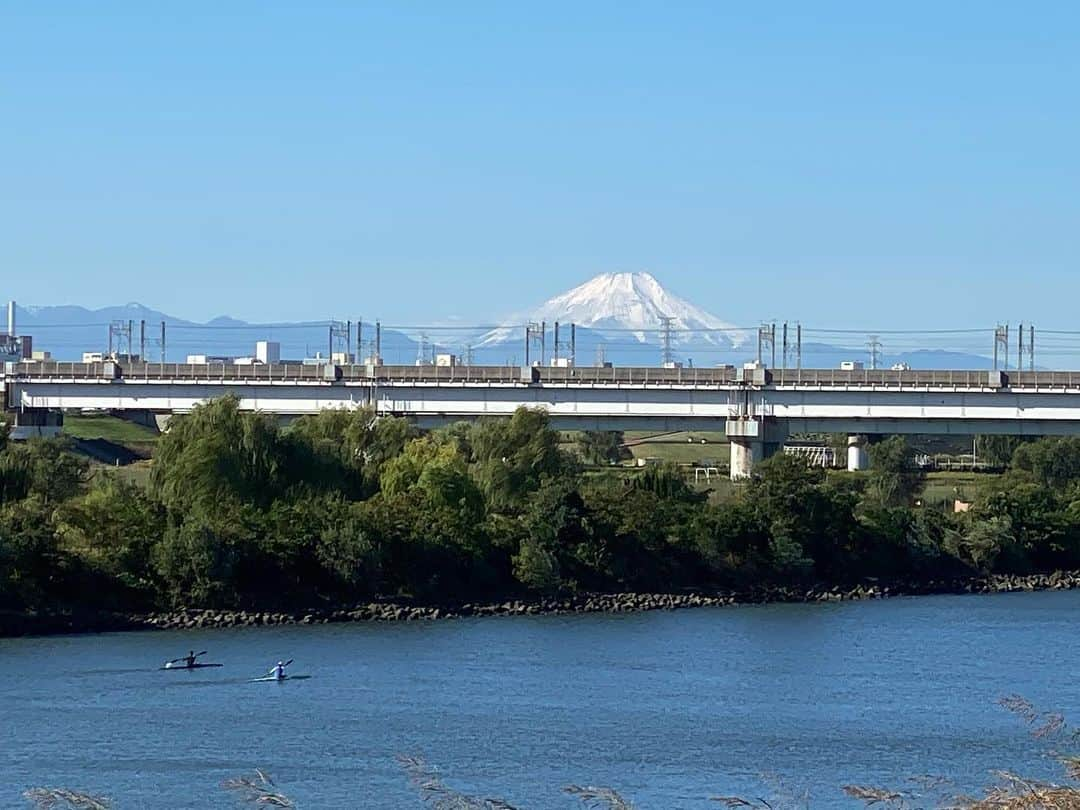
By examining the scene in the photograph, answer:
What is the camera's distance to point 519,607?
30.0m

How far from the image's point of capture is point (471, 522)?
105 ft

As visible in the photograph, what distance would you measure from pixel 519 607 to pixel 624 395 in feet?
63.7

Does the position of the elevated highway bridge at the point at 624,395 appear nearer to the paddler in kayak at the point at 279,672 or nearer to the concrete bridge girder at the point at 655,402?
the concrete bridge girder at the point at 655,402

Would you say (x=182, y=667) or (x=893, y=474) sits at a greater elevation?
(x=893, y=474)

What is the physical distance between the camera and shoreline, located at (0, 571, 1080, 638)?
27.2 m

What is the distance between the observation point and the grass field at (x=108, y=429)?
2286 inches

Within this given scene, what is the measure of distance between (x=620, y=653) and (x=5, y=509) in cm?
997

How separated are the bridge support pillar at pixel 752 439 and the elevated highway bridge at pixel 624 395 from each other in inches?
1.0

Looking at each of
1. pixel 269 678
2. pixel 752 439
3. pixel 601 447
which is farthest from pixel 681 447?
pixel 269 678

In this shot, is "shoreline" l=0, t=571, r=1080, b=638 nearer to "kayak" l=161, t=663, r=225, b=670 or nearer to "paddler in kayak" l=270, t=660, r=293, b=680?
"kayak" l=161, t=663, r=225, b=670

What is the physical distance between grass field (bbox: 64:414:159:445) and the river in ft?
103

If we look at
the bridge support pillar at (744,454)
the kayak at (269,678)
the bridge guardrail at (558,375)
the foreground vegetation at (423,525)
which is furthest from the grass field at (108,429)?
the kayak at (269,678)

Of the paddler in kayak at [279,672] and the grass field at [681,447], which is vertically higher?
the grass field at [681,447]

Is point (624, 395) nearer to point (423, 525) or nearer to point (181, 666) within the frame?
point (423, 525)
